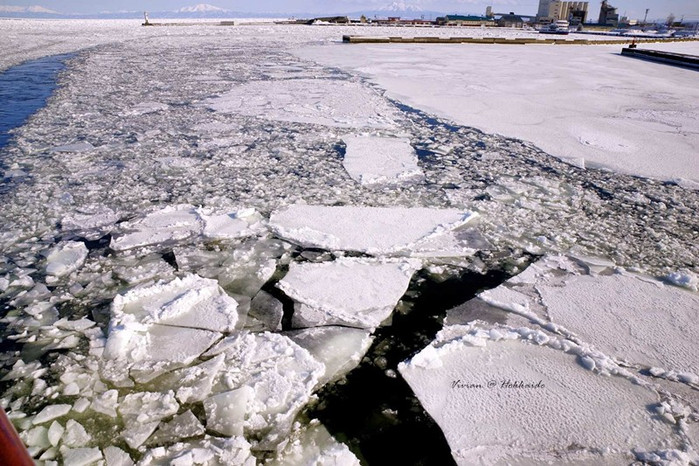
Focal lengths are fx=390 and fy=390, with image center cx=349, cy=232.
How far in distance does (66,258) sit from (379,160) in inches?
102

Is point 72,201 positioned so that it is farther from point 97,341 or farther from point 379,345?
point 379,345

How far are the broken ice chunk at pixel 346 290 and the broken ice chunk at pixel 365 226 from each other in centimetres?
19

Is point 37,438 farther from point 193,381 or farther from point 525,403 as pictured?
point 525,403

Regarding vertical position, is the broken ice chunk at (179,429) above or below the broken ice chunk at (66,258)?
below

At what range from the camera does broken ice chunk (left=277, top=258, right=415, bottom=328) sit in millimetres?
1854

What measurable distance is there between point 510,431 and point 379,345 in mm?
595

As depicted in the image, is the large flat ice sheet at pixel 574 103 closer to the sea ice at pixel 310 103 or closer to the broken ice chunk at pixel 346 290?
the sea ice at pixel 310 103

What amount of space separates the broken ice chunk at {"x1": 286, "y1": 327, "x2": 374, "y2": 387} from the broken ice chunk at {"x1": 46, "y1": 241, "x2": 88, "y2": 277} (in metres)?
1.35

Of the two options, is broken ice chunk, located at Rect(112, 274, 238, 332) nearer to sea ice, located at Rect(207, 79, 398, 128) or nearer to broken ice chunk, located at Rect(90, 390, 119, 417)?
broken ice chunk, located at Rect(90, 390, 119, 417)

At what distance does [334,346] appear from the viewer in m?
1.70

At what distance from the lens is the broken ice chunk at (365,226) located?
7.91 feet

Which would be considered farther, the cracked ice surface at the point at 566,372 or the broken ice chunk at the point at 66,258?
the broken ice chunk at the point at 66,258

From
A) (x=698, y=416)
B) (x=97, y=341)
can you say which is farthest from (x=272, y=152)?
(x=698, y=416)

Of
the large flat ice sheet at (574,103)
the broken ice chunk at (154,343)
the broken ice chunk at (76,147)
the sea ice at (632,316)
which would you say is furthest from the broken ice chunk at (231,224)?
the large flat ice sheet at (574,103)
